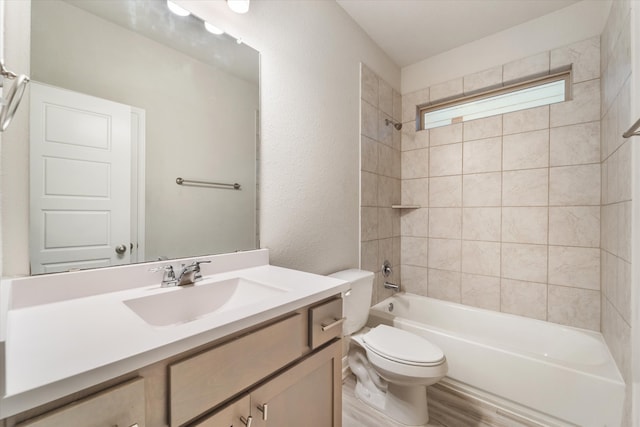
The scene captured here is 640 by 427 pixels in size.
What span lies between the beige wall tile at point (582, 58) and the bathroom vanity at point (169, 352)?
2.25m

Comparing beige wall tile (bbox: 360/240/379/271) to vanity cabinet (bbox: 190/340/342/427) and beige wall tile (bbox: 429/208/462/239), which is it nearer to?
beige wall tile (bbox: 429/208/462/239)

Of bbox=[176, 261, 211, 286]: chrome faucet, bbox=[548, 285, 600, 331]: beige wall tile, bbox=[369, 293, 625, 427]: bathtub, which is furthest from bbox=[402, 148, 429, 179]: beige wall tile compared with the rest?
bbox=[176, 261, 211, 286]: chrome faucet

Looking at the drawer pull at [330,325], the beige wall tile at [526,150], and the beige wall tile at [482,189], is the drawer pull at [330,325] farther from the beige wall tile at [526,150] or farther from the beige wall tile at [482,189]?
the beige wall tile at [526,150]

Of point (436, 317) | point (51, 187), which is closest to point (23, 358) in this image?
point (51, 187)

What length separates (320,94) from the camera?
1.70 meters

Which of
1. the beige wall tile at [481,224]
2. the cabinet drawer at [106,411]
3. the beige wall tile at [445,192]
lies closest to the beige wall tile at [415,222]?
the beige wall tile at [445,192]

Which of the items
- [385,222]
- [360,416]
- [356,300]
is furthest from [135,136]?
[385,222]

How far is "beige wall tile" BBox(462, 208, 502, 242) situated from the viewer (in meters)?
2.13

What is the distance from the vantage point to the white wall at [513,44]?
178 centimetres

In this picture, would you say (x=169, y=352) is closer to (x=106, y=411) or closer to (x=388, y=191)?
(x=106, y=411)

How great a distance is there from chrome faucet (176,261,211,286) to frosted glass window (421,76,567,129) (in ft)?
7.85

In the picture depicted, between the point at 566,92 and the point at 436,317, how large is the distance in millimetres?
1969

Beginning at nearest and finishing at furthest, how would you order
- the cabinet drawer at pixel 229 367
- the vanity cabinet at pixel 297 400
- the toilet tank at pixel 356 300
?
the cabinet drawer at pixel 229 367 → the vanity cabinet at pixel 297 400 → the toilet tank at pixel 356 300

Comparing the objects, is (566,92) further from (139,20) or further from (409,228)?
(139,20)
